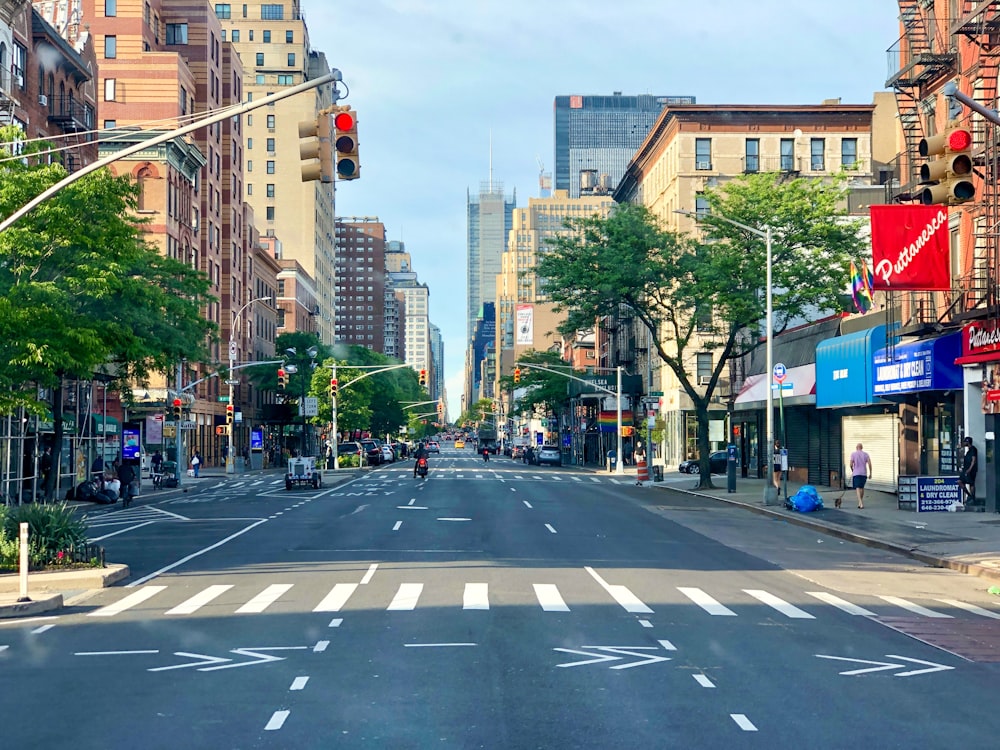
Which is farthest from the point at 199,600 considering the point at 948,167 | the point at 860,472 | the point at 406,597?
the point at 860,472

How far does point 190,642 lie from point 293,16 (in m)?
150

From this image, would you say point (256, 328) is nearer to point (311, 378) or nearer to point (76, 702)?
point (311, 378)

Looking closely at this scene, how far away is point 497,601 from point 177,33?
291ft

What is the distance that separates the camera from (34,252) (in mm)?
34469

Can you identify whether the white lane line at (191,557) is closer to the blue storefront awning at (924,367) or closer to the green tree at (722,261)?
the blue storefront awning at (924,367)

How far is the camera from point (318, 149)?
14570 mm

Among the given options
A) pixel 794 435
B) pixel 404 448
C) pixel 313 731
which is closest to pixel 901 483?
pixel 794 435

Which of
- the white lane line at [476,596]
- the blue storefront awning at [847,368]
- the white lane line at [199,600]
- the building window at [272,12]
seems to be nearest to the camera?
the white lane line at [199,600]

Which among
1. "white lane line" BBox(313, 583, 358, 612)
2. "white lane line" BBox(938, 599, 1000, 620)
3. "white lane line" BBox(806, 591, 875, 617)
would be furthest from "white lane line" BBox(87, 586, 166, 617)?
"white lane line" BBox(938, 599, 1000, 620)

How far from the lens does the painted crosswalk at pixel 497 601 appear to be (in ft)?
52.0

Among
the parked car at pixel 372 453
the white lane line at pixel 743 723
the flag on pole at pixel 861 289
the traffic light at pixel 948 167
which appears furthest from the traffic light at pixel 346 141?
the parked car at pixel 372 453

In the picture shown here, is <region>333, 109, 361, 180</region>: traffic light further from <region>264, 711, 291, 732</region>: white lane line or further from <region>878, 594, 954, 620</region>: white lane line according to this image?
<region>878, 594, 954, 620</region>: white lane line

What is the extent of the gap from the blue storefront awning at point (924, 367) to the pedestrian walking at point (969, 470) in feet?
6.11

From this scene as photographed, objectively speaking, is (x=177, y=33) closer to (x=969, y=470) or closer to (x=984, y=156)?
(x=984, y=156)
